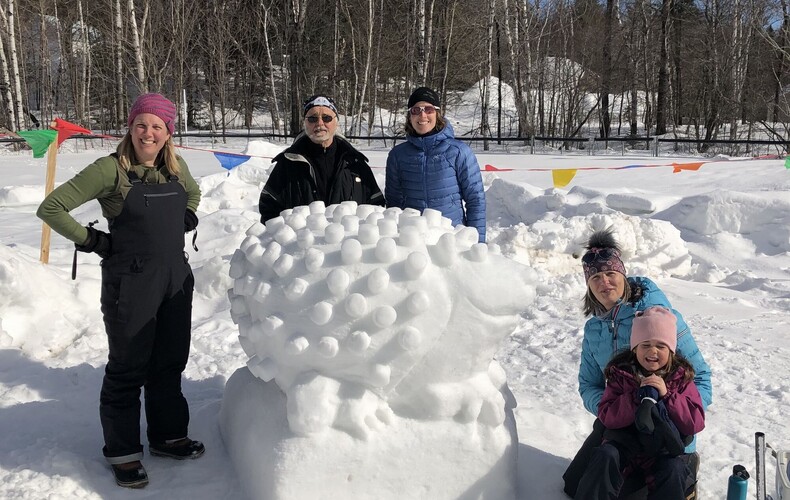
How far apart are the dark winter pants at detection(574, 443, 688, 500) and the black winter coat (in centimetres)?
166

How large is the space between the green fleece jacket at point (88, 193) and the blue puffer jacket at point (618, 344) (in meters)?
2.01

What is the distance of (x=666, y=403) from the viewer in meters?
2.37

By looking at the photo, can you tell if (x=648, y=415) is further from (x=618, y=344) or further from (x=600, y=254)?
(x=600, y=254)

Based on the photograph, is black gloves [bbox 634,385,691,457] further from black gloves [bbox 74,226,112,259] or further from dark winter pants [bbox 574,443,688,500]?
black gloves [bbox 74,226,112,259]

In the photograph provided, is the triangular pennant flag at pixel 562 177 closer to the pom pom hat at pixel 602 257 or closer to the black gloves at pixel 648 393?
the pom pom hat at pixel 602 257

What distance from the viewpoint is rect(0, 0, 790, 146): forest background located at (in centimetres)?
2136

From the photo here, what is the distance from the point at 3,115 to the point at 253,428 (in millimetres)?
21752

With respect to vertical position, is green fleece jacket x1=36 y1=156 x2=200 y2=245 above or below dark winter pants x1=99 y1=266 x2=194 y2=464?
above

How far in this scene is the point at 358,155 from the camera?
3326 mm

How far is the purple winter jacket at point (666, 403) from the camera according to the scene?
7.73ft

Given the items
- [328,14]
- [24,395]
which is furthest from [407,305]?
[328,14]

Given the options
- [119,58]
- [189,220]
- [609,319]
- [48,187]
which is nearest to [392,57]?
[119,58]

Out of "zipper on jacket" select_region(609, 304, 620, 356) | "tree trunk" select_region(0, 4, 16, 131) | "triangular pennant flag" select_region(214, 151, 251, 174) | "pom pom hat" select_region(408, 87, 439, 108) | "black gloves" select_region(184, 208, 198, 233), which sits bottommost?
"zipper on jacket" select_region(609, 304, 620, 356)

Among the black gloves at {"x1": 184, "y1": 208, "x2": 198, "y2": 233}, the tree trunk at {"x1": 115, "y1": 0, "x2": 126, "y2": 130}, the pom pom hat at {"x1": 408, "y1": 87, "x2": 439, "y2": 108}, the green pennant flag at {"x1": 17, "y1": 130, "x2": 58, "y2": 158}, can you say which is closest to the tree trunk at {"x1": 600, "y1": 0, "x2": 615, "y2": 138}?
the tree trunk at {"x1": 115, "y1": 0, "x2": 126, "y2": 130}
